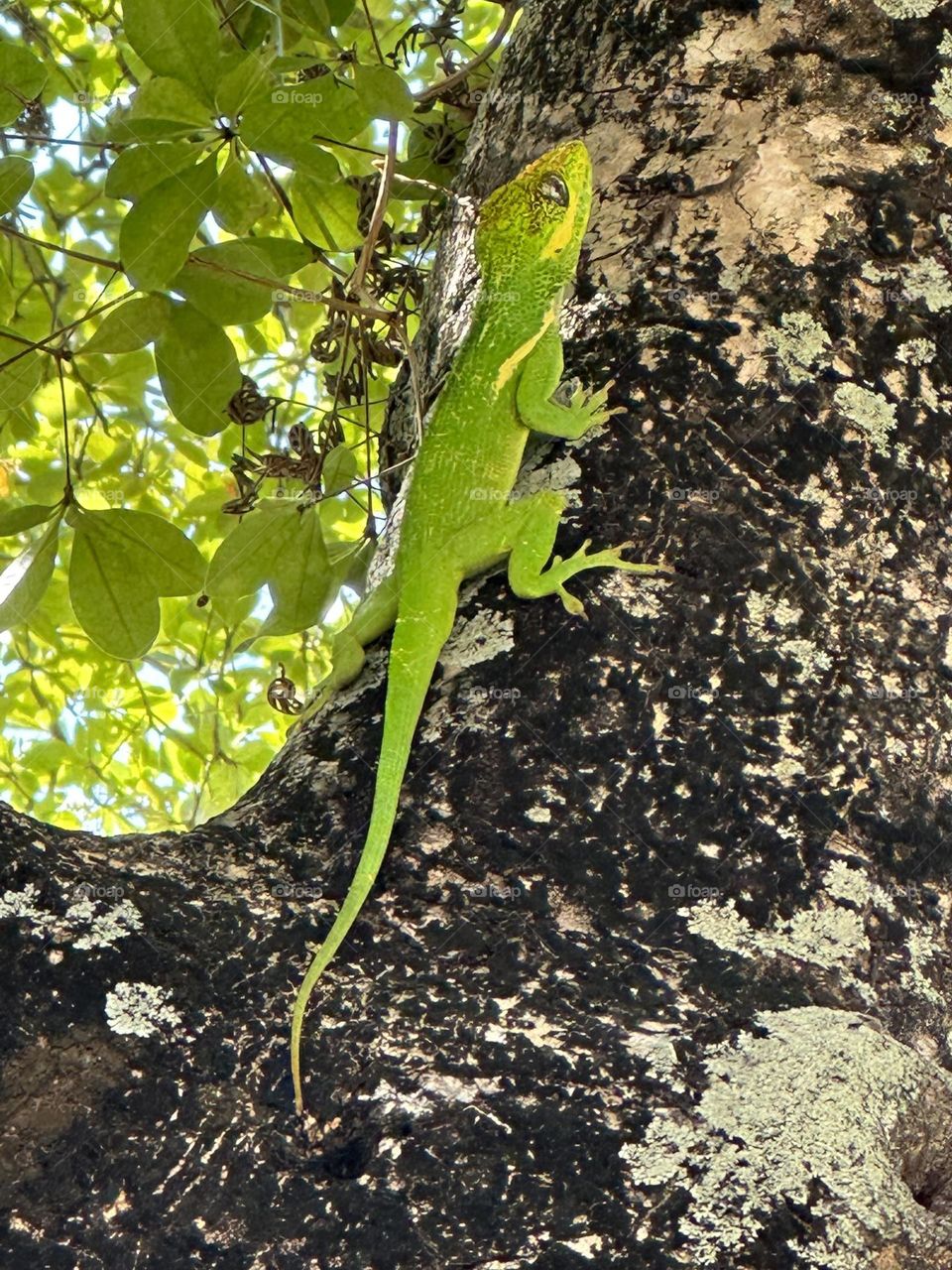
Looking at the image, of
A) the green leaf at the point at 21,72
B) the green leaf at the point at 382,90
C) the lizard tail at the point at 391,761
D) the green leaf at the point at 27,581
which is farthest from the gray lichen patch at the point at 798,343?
the green leaf at the point at 21,72

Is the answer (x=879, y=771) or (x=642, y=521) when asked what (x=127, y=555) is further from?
(x=879, y=771)

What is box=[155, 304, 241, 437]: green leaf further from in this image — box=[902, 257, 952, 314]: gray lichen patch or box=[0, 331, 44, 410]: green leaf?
box=[902, 257, 952, 314]: gray lichen patch

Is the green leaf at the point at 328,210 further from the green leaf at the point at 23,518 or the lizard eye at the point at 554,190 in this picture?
the green leaf at the point at 23,518

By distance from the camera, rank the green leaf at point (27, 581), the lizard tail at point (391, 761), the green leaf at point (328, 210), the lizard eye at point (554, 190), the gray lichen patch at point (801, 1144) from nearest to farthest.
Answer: the gray lichen patch at point (801, 1144) → the lizard tail at point (391, 761) → the lizard eye at point (554, 190) → the green leaf at point (27, 581) → the green leaf at point (328, 210)

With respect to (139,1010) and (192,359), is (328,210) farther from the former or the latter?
(139,1010)

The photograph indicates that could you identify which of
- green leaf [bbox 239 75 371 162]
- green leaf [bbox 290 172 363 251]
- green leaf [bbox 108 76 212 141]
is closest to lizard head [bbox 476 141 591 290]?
green leaf [bbox 239 75 371 162]

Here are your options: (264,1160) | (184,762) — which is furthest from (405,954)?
(184,762)
